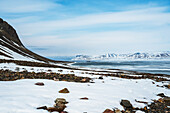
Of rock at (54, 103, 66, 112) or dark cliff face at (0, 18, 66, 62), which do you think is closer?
rock at (54, 103, 66, 112)

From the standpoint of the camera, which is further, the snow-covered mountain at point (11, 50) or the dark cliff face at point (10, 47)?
the dark cliff face at point (10, 47)

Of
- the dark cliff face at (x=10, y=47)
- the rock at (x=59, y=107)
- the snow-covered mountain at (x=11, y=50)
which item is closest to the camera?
the rock at (x=59, y=107)

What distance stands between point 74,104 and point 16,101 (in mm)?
2212

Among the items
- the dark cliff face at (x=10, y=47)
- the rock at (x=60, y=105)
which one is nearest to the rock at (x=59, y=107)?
the rock at (x=60, y=105)

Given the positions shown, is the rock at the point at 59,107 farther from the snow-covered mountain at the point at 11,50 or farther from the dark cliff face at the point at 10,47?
the dark cliff face at the point at 10,47

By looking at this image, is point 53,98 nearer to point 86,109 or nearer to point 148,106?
point 86,109

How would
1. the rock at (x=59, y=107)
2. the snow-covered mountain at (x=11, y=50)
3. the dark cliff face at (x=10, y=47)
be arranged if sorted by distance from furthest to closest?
the dark cliff face at (x=10, y=47) → the snow-covered mountain at (x=11, y=50) → the rock at (x=59, y=107)

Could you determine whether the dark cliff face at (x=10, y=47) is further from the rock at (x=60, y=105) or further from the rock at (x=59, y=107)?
the rock at (x=59, y=107)

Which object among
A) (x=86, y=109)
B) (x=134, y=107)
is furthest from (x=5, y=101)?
(x=134, y=107)

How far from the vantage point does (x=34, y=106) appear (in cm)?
511

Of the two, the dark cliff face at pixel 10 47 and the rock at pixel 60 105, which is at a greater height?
the dark cliff face at pixel 10 47

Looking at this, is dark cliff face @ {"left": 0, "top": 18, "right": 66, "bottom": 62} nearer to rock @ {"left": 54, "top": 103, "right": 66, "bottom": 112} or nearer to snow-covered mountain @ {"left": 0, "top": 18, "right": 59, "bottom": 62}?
→ snow-covered mountain @ {"left": 0, "top": 18, "right": 59, "bottom": 62}

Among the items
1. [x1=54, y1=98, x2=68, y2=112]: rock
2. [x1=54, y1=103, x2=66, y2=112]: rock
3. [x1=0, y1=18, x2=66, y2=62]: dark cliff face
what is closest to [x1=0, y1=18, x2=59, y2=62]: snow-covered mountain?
[x1=0, y1=18, x2=66, y2=62]: dark cliff face

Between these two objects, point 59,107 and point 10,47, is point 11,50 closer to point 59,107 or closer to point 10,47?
point 10,47
